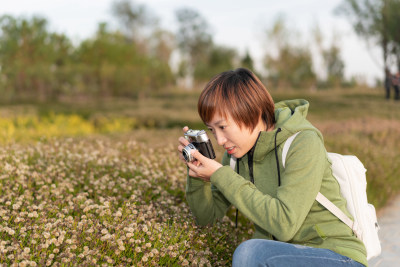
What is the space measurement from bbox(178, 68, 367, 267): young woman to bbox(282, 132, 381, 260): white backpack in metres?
0.04

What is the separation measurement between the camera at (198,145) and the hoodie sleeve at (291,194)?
302 millimetres

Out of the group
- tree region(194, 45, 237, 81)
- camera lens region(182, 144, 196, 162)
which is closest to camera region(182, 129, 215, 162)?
camera lens region(182, 144, 196, 162)

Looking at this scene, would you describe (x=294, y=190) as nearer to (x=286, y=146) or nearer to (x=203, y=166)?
(x=286, y=146)

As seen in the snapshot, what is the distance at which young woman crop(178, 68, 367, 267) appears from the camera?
2.28 metres

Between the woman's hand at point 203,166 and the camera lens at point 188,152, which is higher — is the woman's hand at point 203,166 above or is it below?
below

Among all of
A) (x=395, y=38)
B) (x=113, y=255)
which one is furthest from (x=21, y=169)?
(x=395, y=38)

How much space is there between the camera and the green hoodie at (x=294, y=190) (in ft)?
7.48

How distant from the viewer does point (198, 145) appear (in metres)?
2.60

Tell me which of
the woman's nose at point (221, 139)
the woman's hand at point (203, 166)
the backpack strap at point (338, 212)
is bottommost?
the backpack strap at point (338, 212)

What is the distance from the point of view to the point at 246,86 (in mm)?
2451

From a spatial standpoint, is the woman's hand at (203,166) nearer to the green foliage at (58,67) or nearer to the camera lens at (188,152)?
the camera lens at (188,152)

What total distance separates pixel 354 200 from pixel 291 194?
0.47 metres

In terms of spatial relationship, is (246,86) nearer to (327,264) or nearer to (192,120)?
(327,264)

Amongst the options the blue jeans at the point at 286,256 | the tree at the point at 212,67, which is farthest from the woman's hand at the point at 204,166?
the tree at the point at 212,67
